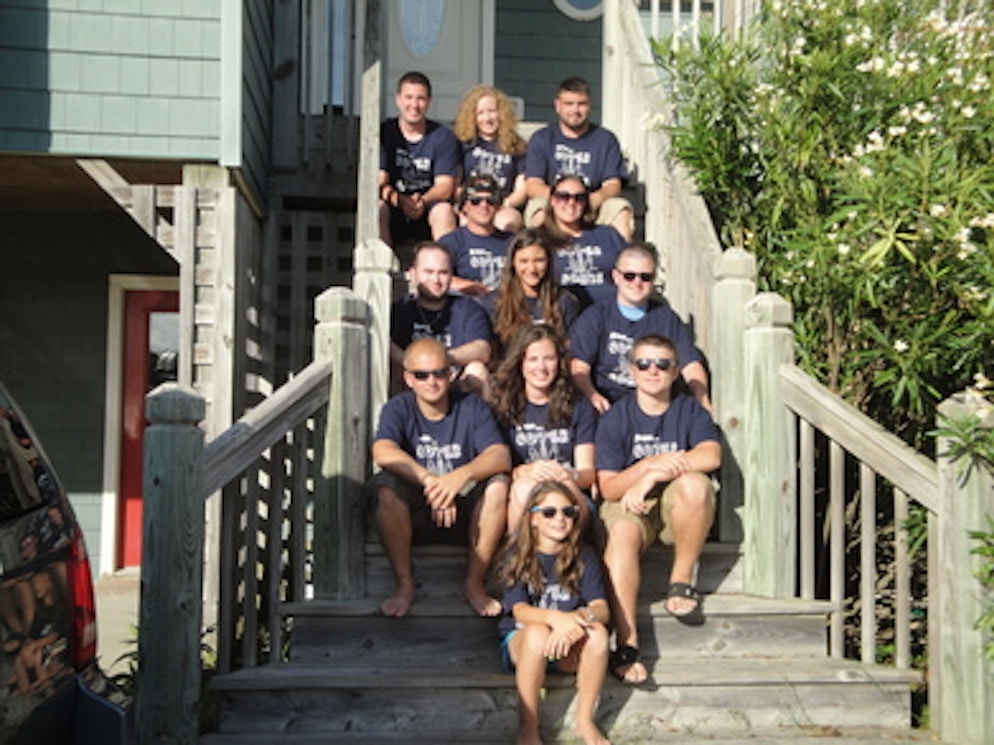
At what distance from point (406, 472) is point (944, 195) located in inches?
91.2

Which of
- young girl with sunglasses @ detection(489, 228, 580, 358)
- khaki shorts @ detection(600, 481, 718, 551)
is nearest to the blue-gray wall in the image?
young girl with sunglasses @ detection(489, 228, 580, 358)

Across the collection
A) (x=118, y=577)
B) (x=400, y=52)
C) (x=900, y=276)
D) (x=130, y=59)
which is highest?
(x=400, y=52)

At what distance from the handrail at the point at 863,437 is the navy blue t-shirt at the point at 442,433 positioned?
1.21m

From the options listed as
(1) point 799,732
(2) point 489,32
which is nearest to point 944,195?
(1) point 799,732

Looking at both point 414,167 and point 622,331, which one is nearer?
point 622,331

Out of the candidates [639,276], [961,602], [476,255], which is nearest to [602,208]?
[476,255]

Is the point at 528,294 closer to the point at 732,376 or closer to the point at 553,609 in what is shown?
the point at 732,376

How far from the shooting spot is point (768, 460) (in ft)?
16.3

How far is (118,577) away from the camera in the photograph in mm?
9047

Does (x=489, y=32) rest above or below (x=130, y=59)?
above

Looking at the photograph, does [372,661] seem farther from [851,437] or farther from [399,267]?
[399,267]

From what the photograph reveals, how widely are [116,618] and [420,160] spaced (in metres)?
3.39

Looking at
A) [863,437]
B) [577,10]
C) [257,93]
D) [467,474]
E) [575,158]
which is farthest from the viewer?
[577,10]

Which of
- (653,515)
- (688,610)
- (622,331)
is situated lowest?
(688,610)
